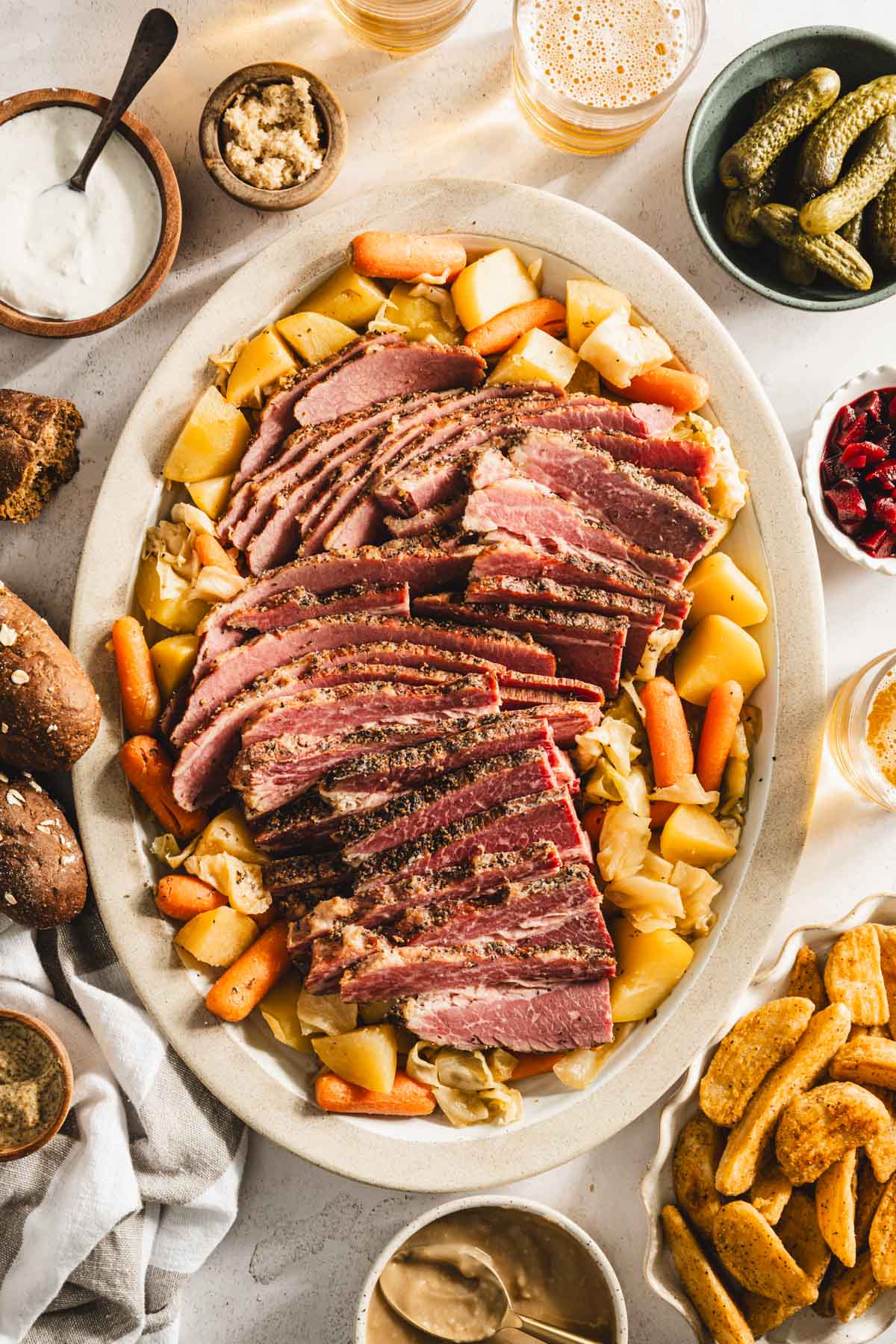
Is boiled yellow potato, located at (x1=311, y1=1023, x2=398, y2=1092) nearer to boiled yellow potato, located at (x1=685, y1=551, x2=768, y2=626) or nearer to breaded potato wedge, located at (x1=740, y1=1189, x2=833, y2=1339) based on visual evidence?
breaded potato wedge, located at (x1=740, y1=1189, x2=833, y2=1339)

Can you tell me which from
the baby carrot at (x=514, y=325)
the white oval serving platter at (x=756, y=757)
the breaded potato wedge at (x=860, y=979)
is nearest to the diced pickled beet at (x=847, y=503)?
the white oval serving platter at (x=756, y=757)

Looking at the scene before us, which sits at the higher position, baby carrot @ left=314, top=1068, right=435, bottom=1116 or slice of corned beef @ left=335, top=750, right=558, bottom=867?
slice of corned beef @ left=335, top=750, right=558, bottom=867

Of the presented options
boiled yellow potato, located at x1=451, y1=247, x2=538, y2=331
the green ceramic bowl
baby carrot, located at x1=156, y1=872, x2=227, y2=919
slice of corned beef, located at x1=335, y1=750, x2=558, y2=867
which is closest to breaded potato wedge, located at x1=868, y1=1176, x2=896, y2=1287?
slice of corned beef, located at x1=335, y1=750, x2=558, y2=867

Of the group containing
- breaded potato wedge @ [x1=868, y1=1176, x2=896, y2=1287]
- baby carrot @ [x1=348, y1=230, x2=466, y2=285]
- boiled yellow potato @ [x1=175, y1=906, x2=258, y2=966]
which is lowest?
breaded potato wedge @ [x1=868, y1=1176, x2=896, y2=1287]

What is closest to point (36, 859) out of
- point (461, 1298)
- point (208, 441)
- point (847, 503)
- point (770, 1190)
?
point (208, 441)

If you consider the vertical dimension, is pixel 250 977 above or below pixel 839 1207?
above

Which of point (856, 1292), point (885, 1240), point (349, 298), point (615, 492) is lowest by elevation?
point (856, 1292)

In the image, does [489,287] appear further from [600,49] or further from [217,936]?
[217,936]

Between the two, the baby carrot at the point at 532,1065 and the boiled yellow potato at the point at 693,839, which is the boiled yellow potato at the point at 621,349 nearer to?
the boiled yellow potato at the point at 693,839
